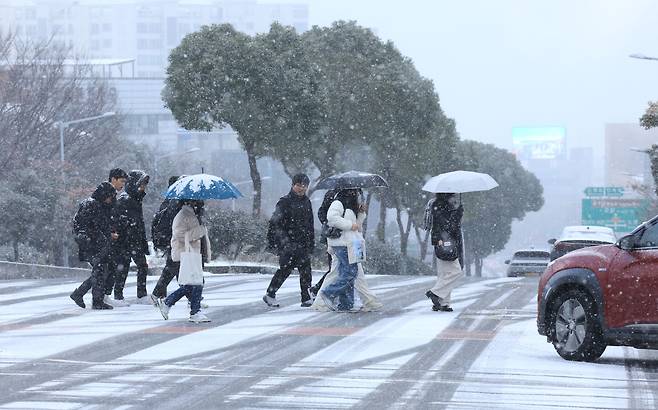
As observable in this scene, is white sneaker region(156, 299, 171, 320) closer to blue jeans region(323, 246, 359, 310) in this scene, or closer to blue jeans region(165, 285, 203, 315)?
blue jeans region(165, 285, 203, 315)

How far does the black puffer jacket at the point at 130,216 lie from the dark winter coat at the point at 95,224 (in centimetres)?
39

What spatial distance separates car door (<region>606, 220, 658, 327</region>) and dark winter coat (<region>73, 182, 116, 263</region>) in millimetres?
7476

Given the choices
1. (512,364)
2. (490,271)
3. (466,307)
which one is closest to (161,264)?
(466,307)

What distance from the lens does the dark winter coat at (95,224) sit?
667 inches

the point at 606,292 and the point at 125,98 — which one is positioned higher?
the point at 125,98

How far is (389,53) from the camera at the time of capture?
165 ft

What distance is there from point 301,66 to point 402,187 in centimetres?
1896

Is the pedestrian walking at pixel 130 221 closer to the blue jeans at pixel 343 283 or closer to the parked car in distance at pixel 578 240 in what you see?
the blue jeans at pixel 343 283

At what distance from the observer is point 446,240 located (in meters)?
16.7

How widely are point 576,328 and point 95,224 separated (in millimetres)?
7235

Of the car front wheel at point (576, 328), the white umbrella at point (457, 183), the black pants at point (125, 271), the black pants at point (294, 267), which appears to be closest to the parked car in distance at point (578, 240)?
the black pants at point (294, 267)

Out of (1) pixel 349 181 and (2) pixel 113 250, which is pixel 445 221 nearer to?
(1) pixel 349 181

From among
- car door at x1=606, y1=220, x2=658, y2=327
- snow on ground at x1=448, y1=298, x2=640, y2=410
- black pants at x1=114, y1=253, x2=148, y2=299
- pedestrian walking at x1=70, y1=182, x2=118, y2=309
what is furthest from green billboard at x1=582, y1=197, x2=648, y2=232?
car door at x1=606, y1=220, x2=658, y2=327

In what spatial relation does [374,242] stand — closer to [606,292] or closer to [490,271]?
[606,292]
